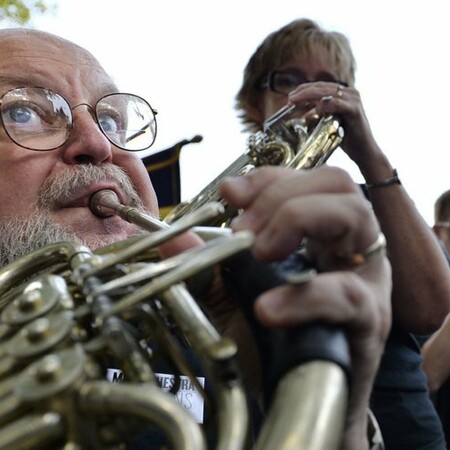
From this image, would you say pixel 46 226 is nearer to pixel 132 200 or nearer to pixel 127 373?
pixel 132 200

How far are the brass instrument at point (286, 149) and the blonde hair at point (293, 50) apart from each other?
0.60ft

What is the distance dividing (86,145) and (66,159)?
38mm

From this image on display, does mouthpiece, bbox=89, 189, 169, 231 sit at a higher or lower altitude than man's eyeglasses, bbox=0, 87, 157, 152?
lower

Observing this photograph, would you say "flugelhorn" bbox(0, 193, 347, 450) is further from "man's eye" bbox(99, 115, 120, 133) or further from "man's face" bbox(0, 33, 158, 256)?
"man's eye" bbox(99, 115, 120, 133)

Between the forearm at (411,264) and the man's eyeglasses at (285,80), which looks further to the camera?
the man's eyeglasses at (285,80)

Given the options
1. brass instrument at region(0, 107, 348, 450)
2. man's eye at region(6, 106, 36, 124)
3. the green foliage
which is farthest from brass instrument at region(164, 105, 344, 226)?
the green foliage

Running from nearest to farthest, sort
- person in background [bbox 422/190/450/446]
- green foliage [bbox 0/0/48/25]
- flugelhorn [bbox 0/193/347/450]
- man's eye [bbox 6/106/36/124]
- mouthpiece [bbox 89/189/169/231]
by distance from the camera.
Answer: flugelhorn [bbox 0/193/347/450] < mouthpiece [bbox 89/189/169/231] < man's eye [bbox 6/106/36/124] < person in background [bbox 422/190/450/446] < green foliage [bbox 0/0/48/25]

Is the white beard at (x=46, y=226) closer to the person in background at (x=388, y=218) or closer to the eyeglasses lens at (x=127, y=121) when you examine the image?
the eyeglasses lens at (x=127, y=121)

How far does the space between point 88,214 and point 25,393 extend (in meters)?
0.59

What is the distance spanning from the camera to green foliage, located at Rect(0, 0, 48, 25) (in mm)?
2078

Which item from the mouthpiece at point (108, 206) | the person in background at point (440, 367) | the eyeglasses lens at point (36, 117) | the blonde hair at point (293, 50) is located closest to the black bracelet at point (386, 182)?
the person in background at point (440, 367)

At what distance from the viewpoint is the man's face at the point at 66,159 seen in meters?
0.90

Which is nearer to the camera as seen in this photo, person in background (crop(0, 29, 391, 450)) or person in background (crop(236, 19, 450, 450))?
person in background (crop(0, 29, 391, 450))

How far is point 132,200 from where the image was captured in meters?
0.96
